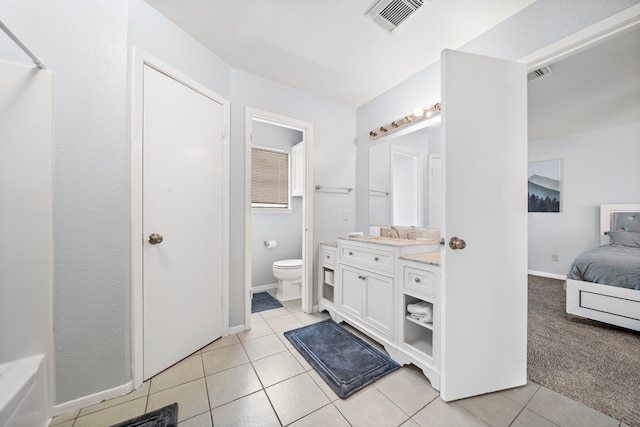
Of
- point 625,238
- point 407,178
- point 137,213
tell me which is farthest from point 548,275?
point 137,213

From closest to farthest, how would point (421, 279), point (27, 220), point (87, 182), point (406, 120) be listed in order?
point (27, 220) < point (87, 182) < point (421, 279) < point (406, 120)

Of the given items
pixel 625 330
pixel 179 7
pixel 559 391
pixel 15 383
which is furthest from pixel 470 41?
pixel 15 383

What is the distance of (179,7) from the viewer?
4.92 ft

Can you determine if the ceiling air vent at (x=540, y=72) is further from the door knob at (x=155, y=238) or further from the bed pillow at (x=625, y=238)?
Answer: the door knob at (x=155, y=238)

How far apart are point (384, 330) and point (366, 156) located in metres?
1.83

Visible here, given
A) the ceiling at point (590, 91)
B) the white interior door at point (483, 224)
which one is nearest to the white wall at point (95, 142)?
the white interior door at point (483, 224)

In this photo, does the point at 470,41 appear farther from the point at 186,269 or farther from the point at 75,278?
the point at 75,278

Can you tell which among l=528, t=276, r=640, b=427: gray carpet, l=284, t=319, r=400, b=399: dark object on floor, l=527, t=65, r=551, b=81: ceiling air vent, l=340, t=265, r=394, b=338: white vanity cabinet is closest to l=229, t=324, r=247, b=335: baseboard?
l=284, t=319, r=400, b=399: dark object on floor

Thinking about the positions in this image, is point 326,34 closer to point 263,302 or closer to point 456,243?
point 456,243

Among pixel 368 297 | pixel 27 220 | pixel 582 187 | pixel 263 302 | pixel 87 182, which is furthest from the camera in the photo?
pixel 582 187

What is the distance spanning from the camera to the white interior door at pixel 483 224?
130 cm

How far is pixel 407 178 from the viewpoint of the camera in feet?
7.80

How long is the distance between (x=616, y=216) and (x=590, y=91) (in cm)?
216

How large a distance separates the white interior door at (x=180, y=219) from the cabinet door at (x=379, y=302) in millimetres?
1256
